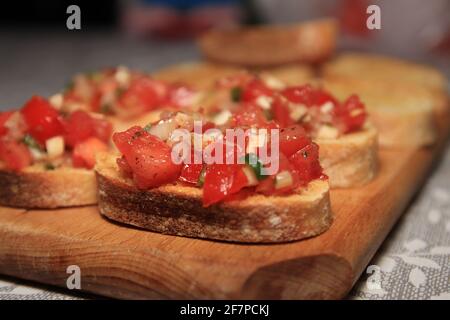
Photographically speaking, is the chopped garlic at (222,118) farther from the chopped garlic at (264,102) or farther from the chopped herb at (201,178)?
the chopped herb at (201,178)

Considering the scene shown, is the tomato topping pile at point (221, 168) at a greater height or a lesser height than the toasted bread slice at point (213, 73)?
lesser

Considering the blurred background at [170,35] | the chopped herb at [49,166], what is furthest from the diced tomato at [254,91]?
the blurred background at [170,35]

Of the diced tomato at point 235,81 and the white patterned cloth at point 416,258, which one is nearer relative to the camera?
the white patterned cloth at point 416,258

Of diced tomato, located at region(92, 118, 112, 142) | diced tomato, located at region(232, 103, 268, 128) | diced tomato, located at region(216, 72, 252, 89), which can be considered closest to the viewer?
diced tomato, located at region(232, 103, 268, 128)

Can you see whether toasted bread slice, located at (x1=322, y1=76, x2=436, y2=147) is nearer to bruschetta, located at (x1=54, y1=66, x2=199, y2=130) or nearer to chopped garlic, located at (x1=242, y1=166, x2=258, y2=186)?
bruschetta, located at (x1=54, y1=66, x2=199, y2=130)

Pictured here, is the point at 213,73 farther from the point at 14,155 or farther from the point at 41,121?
the point at 14,155

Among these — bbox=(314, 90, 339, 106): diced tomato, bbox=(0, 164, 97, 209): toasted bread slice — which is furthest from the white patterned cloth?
bbox=(0, 164, 97, 209): toasted bread slice

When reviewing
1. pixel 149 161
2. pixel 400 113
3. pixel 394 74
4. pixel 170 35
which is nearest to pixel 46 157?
pixel 149 161
